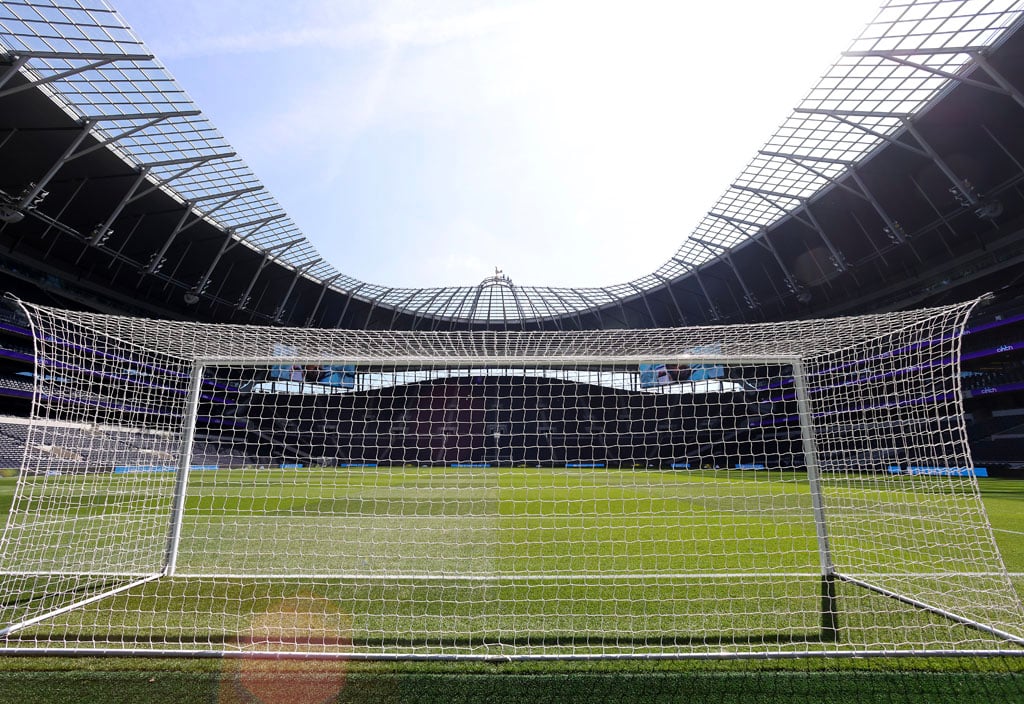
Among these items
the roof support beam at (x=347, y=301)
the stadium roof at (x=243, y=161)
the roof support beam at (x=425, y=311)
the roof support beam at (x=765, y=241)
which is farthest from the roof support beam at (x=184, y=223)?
the roof support beam at (x=765, y=241)

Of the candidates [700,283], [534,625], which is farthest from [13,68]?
[700,283]

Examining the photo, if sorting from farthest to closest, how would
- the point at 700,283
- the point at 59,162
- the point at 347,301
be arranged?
the point at 347,301 < the point at 700,283 < the point at 59,162

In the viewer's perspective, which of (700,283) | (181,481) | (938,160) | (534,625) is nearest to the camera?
(534,625)

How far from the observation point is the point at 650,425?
36.7 meters

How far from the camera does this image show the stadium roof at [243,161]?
18.0 m

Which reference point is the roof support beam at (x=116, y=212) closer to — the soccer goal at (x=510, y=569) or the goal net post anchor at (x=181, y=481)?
the soccer goal at (x=510, y=569)

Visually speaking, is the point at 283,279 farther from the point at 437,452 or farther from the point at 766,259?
the point at 766,259

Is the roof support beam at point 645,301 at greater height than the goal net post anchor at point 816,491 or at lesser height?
greater

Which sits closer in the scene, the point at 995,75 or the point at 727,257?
the point at 995,75

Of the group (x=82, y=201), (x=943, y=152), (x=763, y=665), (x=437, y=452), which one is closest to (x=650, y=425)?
(x=437, y=452)

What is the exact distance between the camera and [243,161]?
88.1ft

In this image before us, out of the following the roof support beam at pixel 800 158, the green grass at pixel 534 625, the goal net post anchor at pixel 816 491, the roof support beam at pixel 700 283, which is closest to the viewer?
the green grass at pixel 534 625

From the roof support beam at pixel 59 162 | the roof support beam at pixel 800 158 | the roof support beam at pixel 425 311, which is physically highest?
the roof support beam at pixel 425 311

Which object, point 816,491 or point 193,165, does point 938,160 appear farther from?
point 193,165
